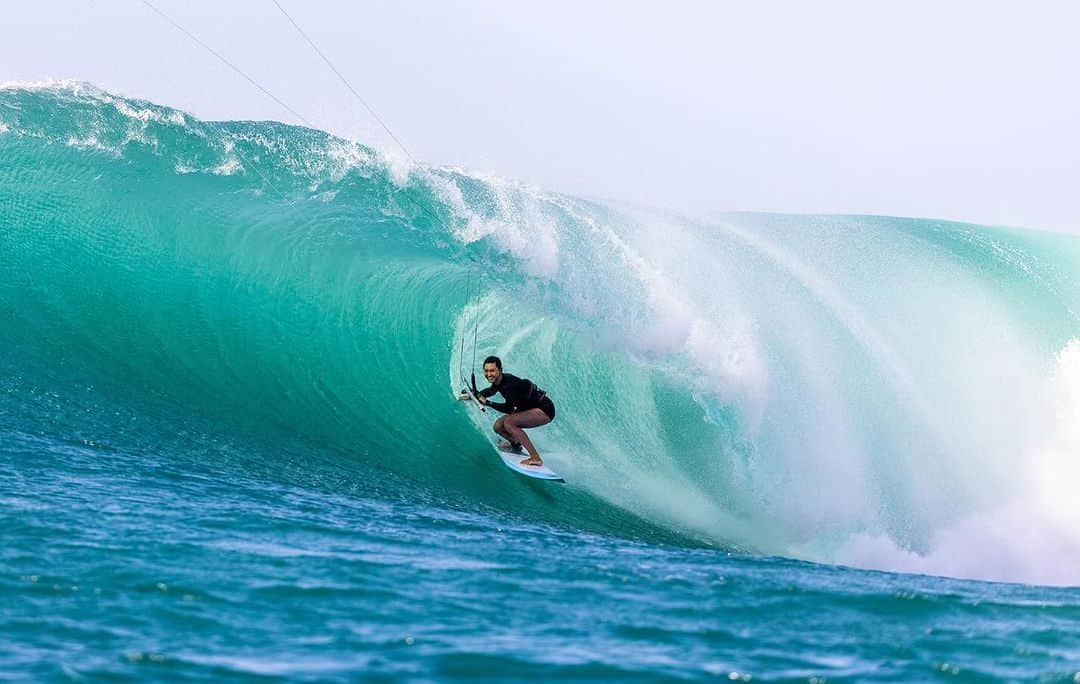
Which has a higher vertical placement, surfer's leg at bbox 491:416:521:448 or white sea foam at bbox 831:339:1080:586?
white sea foam at bbox 831:339:1080:586

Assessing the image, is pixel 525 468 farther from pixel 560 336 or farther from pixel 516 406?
pixel 560 336

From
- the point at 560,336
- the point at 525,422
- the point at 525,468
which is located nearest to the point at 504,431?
the point at 525,422

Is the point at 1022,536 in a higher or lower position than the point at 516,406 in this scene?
higher

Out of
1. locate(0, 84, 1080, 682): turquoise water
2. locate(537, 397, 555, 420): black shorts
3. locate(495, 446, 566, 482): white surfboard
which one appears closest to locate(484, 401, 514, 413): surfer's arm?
locate(537, 397, 555, 420): black shorts

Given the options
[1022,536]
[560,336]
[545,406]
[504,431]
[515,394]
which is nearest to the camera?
[515,394]

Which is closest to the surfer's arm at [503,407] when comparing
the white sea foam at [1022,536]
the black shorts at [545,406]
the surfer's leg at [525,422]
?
the surfer's leg at [525,422]

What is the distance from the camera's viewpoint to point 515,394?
8.81m

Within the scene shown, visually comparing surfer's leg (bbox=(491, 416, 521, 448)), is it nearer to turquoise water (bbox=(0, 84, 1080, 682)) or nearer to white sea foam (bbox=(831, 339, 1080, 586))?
turquoise water (bbox=(0, 84, 1080, 682))

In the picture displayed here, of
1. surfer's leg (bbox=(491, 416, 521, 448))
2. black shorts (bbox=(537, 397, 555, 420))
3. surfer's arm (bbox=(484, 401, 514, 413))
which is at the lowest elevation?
surfer's leg (bbox=(491, 416, 521, 448))

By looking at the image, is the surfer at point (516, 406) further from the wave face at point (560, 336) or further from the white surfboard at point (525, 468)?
the wave face at point (560, 336)

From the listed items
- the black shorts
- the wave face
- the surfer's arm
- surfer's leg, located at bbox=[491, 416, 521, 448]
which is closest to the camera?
A: the surfer's arm

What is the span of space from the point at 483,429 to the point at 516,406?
119 cm

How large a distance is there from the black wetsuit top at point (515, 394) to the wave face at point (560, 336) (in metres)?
0.63

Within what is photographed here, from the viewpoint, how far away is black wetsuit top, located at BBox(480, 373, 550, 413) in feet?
28.7
